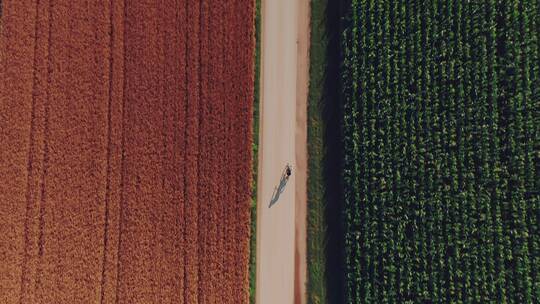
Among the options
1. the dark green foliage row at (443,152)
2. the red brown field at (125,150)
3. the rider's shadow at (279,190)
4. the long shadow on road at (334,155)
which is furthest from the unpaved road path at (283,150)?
the dark green foliage row at (443,152)

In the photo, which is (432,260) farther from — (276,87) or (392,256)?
(276,87)

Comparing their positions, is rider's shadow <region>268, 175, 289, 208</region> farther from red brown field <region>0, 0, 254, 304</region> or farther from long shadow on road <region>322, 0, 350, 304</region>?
long shadow on road <region>322, 0, 350, 304</region>

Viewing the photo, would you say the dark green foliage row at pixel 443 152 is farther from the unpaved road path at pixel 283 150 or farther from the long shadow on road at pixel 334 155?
the unpaved road path at pixel 283 150

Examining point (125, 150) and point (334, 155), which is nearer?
point (334, 155)

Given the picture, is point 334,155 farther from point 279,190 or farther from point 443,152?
point 443,152

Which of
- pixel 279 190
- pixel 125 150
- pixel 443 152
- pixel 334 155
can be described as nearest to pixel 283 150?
pixel 279 190
